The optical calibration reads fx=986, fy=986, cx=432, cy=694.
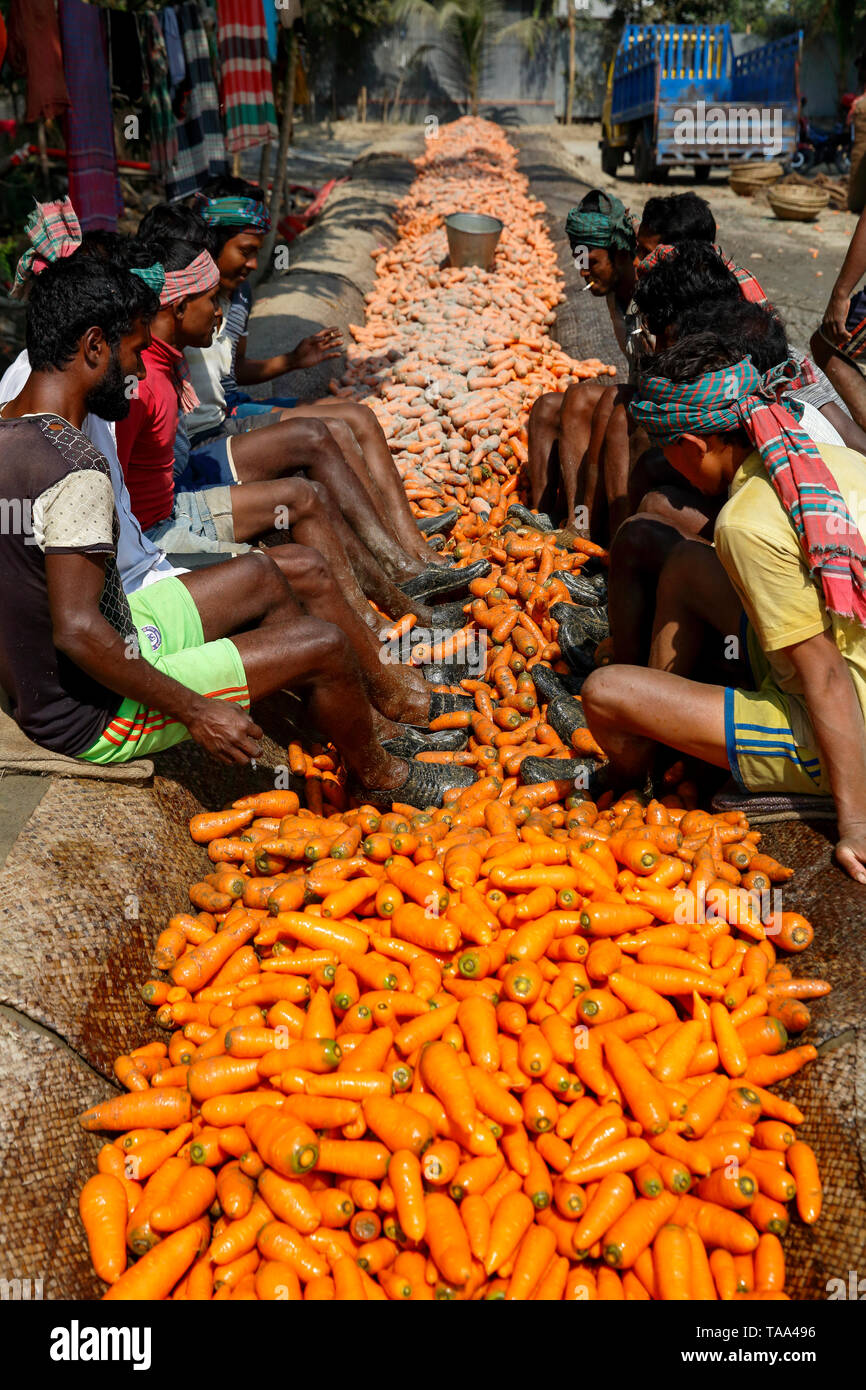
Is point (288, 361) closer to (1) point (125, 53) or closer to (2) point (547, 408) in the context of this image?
(2) point (547, 408)

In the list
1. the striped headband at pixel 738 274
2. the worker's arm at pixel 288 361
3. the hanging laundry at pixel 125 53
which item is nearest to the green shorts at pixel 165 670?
the striped headband at pixel 738 274

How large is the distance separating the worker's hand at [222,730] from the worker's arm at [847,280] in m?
3.72

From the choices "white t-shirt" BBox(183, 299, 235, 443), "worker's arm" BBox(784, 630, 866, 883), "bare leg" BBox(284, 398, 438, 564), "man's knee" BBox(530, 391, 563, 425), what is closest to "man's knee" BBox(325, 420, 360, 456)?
"bare leg" BBox(284, 398, 438, 564)

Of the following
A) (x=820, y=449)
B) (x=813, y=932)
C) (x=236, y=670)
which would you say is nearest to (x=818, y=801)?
(x=813, y=932)

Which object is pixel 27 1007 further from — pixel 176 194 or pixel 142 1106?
pixel 176 194

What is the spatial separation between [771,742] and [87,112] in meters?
6.59

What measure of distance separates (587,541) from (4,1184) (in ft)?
13.0

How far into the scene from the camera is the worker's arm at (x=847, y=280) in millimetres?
4781

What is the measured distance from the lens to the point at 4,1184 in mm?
1974

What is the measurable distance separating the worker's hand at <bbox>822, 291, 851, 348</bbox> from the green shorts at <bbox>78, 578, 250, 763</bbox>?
3652 mm

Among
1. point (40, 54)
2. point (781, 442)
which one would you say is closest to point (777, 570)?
point (781, 442)

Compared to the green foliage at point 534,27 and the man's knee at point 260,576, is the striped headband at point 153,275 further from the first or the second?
the green foliage at point 534,27

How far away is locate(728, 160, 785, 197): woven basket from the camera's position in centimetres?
1578

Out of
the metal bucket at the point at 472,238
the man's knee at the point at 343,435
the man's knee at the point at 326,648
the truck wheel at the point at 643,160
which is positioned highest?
the truck wheel at the point at 643,160
